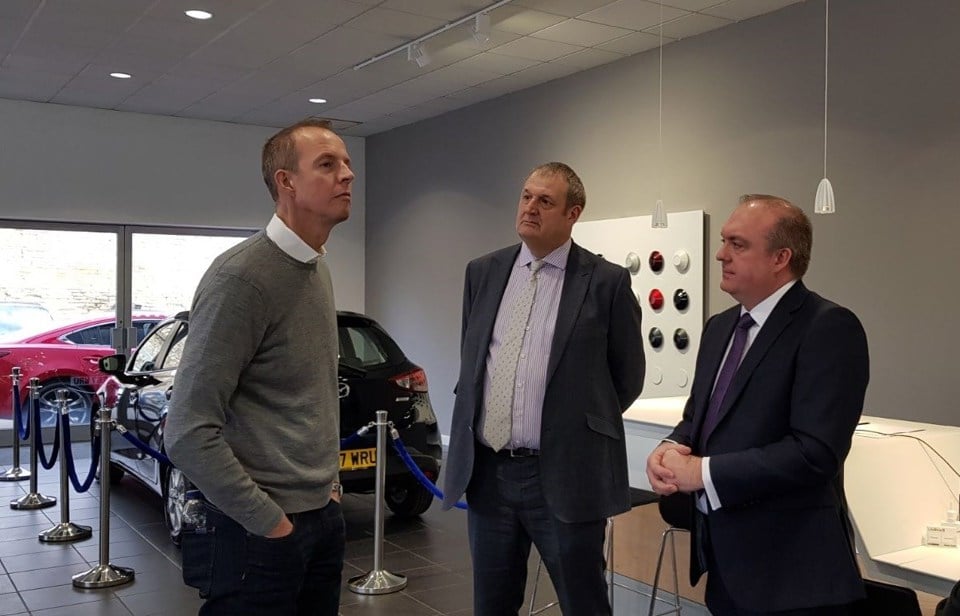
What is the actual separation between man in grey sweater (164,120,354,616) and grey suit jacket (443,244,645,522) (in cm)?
62

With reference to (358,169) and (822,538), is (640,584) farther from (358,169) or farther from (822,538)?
(358,169)

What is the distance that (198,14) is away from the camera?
6035 mm

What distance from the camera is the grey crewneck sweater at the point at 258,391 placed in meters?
1.77

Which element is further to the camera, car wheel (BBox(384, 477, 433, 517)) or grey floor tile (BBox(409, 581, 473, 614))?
car wheel (BBox(384, 477, 433, 517))

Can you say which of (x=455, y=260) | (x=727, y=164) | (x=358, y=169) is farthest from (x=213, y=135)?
(x=727, y=164)

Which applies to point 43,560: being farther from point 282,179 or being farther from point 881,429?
point 881,429

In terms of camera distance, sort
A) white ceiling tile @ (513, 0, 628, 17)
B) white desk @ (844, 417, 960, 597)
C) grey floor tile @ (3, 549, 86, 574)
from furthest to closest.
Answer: white ceiling tile @ (513, 0, 628, 17)
grey floor tile @ (3, 549, 86, 574)
white desk @ (844, 417, 960, 597)

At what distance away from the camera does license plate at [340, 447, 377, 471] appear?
4.97m

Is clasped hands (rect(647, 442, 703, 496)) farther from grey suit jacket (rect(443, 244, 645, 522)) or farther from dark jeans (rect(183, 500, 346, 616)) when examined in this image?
dark jeans (rect(183, 500, 346, 616))

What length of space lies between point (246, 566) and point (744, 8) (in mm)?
5051

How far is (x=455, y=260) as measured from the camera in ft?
29.6

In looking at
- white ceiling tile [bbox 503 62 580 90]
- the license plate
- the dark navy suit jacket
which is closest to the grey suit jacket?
the dark navy suit jacket

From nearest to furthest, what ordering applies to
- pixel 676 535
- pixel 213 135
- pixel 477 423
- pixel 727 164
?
pixel 477 423 → pixel 676 535 → pixel 727 164 → pixel 213 135

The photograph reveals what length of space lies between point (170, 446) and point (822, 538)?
1.37 m
